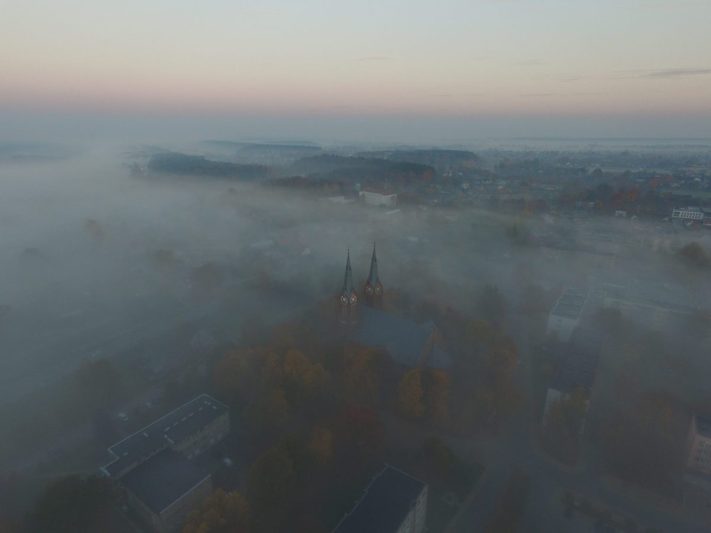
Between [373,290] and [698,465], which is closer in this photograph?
[698,465]

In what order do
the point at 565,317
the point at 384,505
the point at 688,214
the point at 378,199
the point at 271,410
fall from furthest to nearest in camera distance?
the point at 378,199 < the point at 688,214 < the point at 565,317 < the point at 271,410 < the point at 384,505

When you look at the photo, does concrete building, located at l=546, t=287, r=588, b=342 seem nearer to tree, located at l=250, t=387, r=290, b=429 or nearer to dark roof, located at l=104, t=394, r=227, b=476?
tree, located at l=250, t=387, r=290, b=429

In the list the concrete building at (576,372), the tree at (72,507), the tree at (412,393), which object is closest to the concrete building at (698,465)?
the concrete building at (576,372)

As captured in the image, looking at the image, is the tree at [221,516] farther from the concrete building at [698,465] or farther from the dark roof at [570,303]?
→ the dark roof at [570,303]

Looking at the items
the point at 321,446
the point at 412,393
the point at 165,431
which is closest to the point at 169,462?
the point at 165,431

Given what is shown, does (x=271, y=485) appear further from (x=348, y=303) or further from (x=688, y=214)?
(x=688, y=214)

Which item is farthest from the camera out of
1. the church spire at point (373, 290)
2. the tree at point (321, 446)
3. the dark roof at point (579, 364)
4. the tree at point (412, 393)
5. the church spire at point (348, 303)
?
the church spire at point (373, 290)
